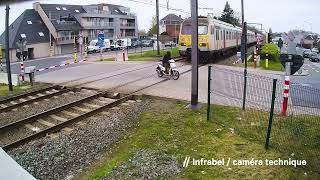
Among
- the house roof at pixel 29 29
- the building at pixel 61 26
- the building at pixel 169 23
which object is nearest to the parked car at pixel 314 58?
the building at pixel 61 26

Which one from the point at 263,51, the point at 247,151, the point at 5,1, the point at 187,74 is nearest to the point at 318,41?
the point at 263,51

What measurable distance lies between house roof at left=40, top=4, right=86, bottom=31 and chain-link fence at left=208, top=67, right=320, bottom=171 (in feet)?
174

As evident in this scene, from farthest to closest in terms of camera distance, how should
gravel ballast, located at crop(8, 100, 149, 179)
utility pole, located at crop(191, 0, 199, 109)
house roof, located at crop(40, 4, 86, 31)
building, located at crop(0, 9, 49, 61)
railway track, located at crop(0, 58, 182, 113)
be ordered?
house roof, located at crop(40, 4, 86, 31), building, located at crop(0, 9, 49, 61), railway track, located at crop(0, 58, 182, 113), utility pole, located at crop(191, 0, 199, 109), gravel ballast, located at crop(8, 100, 149, 179)

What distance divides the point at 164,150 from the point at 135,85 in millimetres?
8534

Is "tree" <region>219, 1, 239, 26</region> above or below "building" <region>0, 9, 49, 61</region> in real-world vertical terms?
above

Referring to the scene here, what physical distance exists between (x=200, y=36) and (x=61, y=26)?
4485cm

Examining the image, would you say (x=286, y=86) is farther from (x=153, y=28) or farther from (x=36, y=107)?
(x=153, y=28)

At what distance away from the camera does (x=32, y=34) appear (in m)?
59.5

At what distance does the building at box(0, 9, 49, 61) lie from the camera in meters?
55.8

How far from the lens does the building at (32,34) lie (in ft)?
183

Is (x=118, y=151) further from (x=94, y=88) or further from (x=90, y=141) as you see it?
(x=94, y=88)

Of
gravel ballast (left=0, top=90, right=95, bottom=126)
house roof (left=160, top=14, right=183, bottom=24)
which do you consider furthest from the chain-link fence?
house roof (left=160, top=14, right=183, bottom=24)

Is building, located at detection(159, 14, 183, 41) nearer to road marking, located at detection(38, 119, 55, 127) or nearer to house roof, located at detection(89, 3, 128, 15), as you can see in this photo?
house roof, located at detection(89, 3, 128, 15)

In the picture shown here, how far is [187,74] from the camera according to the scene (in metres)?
20.0
